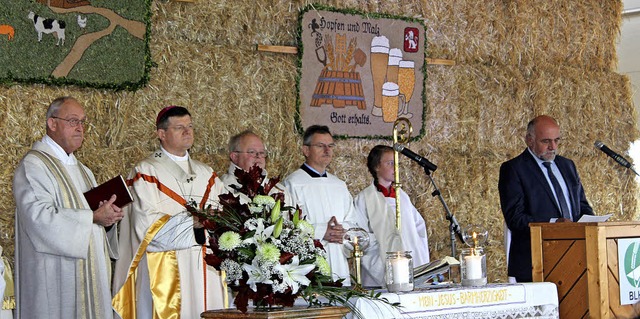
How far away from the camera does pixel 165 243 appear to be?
22.2 ft

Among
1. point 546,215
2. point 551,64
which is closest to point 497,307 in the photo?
point 546,215

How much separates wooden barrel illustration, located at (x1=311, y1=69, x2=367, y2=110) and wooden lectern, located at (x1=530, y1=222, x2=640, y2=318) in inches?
102

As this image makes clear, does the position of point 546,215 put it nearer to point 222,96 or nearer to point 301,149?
point 301,149

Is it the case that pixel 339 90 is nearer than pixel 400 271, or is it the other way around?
pixel 400 271

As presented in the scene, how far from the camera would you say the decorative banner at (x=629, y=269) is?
6621 mm

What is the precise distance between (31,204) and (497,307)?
290cm

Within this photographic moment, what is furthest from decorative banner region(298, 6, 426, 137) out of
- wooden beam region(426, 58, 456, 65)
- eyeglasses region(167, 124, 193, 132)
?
eyeglasses region(167, 124, 193, 132)

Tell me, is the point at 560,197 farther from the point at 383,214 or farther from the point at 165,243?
the point at 165,243

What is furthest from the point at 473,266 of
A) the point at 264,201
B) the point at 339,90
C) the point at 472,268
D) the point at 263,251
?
the point at 339,90

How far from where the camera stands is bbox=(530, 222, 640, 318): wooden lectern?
255 inches

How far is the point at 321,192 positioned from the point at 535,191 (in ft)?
5.50

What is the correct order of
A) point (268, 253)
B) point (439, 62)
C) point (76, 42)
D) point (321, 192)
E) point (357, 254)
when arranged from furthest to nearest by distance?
point (439, 62) → point (321, 192) → point (76, 42) → point (357, 254) → point (268, 253)

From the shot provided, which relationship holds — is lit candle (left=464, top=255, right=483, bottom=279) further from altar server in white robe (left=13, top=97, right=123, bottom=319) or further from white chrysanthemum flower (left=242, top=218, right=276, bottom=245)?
altar server in white robe (left=13, top=97, right=123, bottom=319)

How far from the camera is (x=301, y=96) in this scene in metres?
8.70
